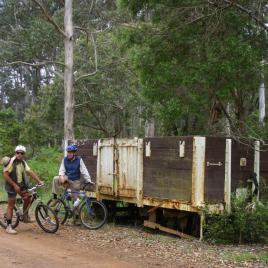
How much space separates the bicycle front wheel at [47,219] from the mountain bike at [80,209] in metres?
0.21

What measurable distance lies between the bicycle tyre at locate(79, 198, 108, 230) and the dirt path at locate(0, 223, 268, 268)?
208mm

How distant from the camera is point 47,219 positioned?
11.1 meters

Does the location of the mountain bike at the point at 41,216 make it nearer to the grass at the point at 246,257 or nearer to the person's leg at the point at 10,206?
the person's leg at the point at 10,206

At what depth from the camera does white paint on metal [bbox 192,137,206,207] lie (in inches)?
394

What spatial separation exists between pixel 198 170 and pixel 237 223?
4.12 ft

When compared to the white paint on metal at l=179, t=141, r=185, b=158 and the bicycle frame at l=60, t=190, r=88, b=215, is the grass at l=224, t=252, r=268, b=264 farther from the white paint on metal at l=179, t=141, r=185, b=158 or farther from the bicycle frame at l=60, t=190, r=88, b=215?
the bicycle frame at l=60, t=190, r=88, b=215

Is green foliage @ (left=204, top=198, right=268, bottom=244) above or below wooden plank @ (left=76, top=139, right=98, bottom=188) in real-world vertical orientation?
below

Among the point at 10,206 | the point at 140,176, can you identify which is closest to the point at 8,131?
the point at 10,206

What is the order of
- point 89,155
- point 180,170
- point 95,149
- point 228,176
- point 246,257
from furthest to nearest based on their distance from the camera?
1. point 89,155
2. point 95,149
3. point 180,170
4. point 228,176
5. point 246,257

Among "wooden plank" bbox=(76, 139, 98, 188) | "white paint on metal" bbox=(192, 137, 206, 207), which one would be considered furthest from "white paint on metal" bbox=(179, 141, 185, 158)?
"wooden plank" bbox=(76, 139, 98, 188)

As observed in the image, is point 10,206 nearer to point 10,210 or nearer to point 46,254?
point 10,210

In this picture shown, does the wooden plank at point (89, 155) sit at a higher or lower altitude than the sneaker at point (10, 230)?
higher

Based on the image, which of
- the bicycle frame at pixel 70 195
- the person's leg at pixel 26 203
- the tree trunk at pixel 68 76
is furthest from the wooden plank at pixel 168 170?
the tree trunk at pixel 68 76

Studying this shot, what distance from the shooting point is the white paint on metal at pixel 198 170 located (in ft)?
32.8
